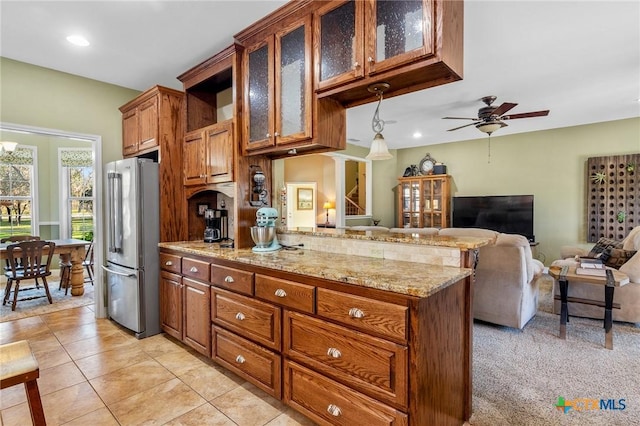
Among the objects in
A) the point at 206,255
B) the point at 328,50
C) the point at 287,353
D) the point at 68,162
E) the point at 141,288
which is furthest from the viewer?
the point at 68,162

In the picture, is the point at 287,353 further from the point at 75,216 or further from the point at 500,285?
the point at 75,216

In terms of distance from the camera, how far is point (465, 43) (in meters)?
2.94

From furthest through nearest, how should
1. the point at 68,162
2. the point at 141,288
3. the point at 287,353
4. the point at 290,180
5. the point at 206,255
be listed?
1. the point at 290,180
2. the point at 68,162
3. the point at 141,288
4. the point at 206,255
5. the point at 287,353

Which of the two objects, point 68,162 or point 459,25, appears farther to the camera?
point 68,162

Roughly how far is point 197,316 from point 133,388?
0.63 meters

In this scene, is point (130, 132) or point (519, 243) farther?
point (130, 132)

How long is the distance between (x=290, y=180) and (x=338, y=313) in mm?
7730

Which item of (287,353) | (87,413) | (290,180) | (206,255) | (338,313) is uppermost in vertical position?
(290,180)

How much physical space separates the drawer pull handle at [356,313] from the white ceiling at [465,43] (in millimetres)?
2196

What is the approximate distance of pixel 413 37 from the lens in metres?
1.70

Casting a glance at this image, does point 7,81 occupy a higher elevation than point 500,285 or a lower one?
higher

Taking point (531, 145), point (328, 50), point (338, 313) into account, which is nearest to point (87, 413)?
point (338, 313)

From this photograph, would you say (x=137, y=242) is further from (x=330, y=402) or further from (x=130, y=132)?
(x=330, y=402)

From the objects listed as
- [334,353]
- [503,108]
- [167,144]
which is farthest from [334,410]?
[503,108]
